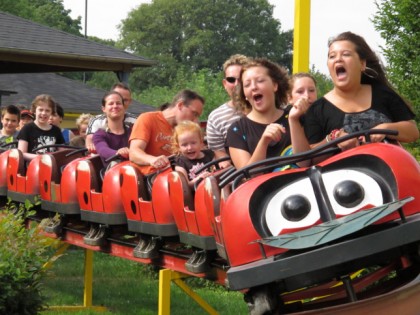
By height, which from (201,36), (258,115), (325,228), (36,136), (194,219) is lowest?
(325,228)

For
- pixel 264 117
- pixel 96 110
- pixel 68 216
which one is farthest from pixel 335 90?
pixel 96 110

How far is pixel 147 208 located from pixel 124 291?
Answer: 3010 millimetres

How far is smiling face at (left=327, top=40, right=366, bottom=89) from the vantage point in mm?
4461

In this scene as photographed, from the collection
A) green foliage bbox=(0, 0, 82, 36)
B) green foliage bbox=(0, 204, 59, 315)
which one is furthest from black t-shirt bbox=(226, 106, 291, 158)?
green foliage bbox=(0, 0, 82, 36)

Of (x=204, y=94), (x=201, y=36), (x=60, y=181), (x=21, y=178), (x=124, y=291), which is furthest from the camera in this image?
(x=201, y=36)

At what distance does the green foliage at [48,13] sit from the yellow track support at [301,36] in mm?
51750

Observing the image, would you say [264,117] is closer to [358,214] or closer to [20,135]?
[358,214]

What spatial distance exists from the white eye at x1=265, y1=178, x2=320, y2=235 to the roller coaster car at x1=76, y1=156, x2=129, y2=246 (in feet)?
9.30

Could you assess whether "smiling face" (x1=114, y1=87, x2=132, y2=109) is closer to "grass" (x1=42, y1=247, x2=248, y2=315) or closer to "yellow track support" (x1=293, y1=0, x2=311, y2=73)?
"grass" (x1=42, y1=247, x2=248, y2=315)

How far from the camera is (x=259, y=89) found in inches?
195

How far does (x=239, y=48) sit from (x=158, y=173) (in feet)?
244

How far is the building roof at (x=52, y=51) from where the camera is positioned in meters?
16.0

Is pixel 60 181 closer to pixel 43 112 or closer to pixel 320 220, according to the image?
pixel 43 112

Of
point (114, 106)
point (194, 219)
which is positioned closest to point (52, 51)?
point (114, 106)
